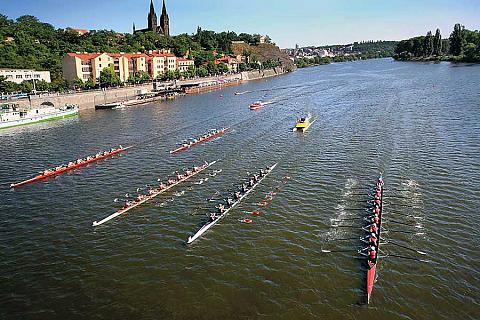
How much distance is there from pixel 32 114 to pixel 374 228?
76153 mm

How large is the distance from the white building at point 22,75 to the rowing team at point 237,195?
87790 millimetres

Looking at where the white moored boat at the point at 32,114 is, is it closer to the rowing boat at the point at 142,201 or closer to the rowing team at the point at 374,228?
the rowing boat at the point at 142,201

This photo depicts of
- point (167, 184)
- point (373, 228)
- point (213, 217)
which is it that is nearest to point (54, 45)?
point (167, 184)

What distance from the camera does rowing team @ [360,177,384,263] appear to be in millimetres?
25425

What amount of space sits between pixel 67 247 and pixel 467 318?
84.2 ft

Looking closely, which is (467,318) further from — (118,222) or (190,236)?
(118,222)

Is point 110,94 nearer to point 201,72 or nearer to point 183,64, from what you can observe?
point 183,64

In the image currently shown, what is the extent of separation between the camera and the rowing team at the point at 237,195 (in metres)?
32.9

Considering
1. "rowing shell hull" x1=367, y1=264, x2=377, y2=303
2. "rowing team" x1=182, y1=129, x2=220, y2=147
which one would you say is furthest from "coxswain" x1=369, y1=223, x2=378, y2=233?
"rowing team" x1=182, y1=129, x2=220, y2=147

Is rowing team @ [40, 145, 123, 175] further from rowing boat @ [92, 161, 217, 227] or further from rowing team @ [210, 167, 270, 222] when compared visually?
rowing team @ [210, 167, 270, 222]

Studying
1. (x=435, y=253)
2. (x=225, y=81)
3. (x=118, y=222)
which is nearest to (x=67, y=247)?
(x=118, y=222)

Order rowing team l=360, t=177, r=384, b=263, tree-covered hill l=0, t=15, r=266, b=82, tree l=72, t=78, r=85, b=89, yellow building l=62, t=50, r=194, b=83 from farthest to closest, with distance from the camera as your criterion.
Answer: yellow building l=62, t=50, r=194, b=83
tree-covered hill l=0, t=15, r=266, b=82
tree l=72, t=78, r=85, b=89
rowing team l=360, t=177, r=384, b=263

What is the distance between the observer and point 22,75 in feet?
352

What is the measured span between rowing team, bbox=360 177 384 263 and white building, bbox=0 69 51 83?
100362 millimetres
